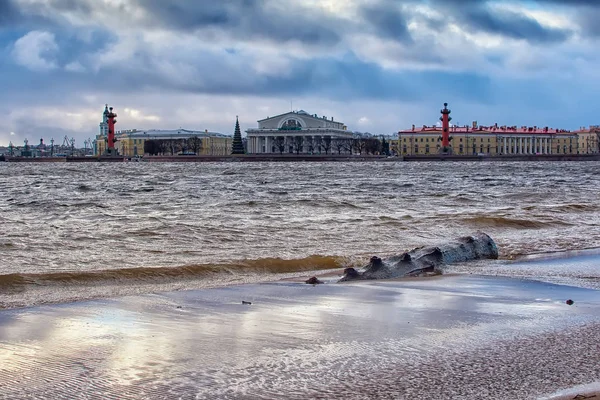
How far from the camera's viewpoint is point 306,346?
3.74m

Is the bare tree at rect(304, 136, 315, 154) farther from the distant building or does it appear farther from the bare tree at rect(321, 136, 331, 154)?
the distant building

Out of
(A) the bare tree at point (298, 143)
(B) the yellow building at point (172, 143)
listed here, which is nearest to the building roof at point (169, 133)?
(B) the yellow building at point (172, 143)

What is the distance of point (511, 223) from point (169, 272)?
733 cm

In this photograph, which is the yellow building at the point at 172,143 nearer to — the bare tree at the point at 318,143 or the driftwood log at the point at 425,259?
the bare tree at the point at 318,143

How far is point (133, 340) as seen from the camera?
3865mm

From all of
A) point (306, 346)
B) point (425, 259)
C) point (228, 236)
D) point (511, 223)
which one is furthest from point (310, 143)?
point (306, 346)

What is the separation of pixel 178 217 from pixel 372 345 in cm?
1148

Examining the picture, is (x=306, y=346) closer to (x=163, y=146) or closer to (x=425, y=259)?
(x=425, y=259)

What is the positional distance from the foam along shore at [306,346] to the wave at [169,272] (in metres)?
1.67

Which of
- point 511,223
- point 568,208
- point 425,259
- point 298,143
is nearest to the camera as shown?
point 425,259

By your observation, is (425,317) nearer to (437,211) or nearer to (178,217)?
(178,217)

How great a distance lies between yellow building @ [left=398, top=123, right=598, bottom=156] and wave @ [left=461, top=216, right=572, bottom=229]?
11542 cm

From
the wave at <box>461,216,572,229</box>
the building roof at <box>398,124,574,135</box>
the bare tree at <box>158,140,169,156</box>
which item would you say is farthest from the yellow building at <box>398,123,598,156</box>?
the wave at <box>461,216,572,229</box>

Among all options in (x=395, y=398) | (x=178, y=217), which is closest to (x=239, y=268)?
(x=395, y=398)
